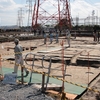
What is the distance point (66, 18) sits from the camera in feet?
155

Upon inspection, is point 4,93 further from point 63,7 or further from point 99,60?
point 63,7

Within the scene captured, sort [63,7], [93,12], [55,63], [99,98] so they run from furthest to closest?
[93,12] → [63,7] → [55,63] → [99,98]

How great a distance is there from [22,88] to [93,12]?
45.9 meters

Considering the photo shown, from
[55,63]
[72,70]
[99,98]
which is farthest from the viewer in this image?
[55,63]

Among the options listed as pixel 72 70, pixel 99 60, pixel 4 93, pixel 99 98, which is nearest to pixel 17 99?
pixel 4 93

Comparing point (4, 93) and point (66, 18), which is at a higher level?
point (66, 18)

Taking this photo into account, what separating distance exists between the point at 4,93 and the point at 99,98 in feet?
9.65

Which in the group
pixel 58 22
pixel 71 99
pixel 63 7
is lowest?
pixel 71 99

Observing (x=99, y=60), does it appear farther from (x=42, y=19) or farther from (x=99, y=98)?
(x=42, y=19)

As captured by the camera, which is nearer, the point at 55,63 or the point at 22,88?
the point at 22,88

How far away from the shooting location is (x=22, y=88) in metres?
7.55

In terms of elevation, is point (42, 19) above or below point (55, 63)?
above

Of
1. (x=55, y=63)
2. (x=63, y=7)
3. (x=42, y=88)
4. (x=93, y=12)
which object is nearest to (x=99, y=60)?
(x=55, y=63)

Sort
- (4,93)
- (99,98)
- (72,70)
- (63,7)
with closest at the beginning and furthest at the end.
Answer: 1. (99,98)
2. (4,93)
3. (72,70)
4. (63,7)
